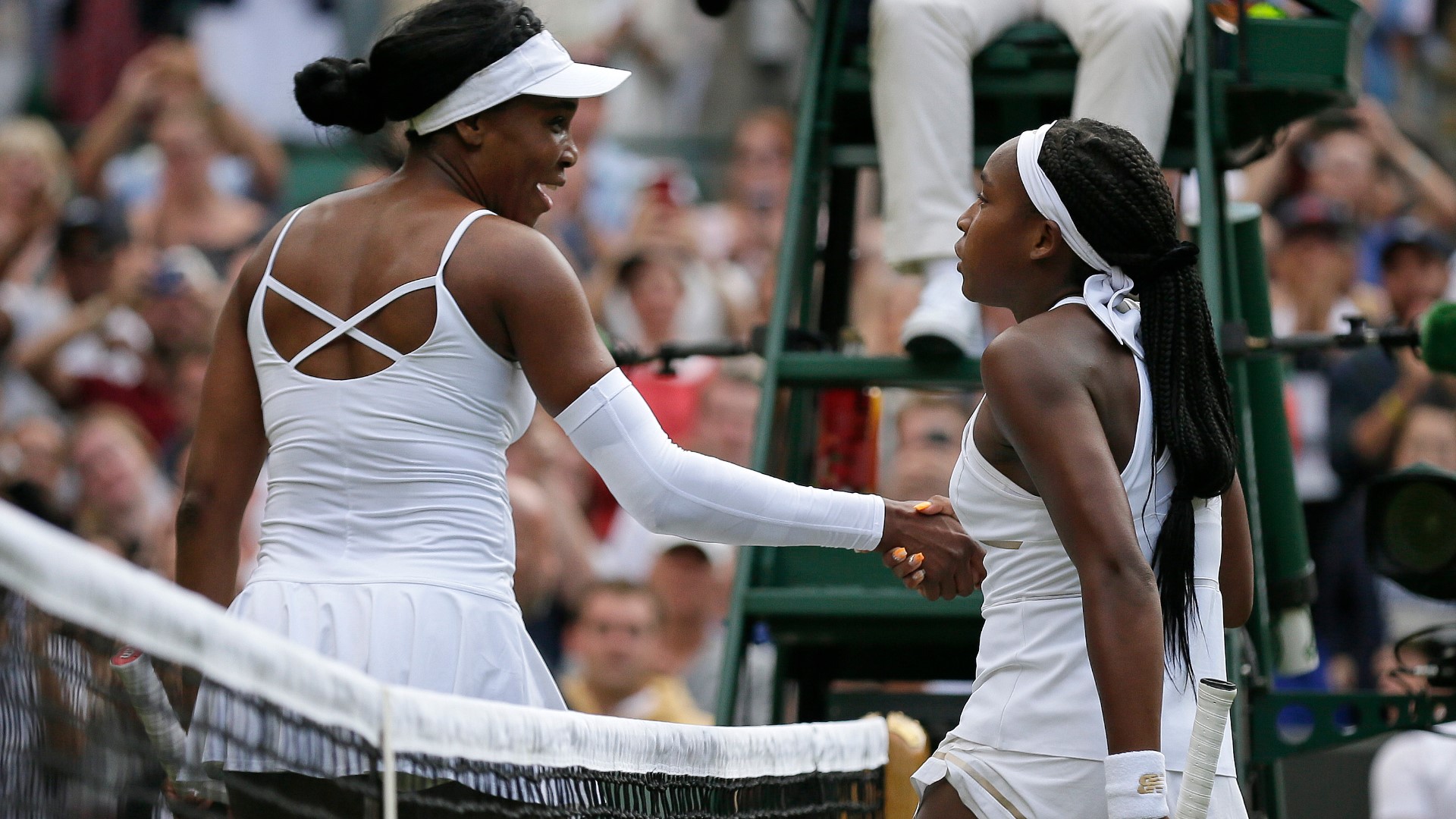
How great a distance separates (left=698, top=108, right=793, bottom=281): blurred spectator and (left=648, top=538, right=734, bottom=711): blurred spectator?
2.23 m

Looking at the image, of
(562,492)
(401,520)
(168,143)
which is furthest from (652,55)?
(401,520)

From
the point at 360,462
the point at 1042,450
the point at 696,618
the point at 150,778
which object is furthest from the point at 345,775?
the point at 696,618

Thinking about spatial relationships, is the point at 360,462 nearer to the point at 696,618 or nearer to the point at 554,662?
the point at 696,618

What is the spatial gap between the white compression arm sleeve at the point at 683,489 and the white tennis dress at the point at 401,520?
141mm

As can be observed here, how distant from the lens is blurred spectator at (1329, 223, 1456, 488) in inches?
289

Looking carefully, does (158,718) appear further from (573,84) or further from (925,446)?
(925,446)

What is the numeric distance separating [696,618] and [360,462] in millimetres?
4389

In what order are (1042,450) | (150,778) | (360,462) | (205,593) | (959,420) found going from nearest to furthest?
(150,778) < (1042,450) < (360,462) < (205,593) < (959,420)

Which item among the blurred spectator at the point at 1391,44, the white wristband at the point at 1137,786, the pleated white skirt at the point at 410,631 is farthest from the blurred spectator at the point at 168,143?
the white wristband at the point at 1137,786

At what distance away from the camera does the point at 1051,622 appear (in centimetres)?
244

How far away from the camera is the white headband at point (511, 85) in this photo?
2717 mm

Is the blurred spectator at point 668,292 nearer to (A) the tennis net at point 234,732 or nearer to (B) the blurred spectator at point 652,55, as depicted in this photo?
(B) the blurred spectator at point 652,55

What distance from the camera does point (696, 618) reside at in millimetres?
6867

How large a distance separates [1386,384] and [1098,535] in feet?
18.5
